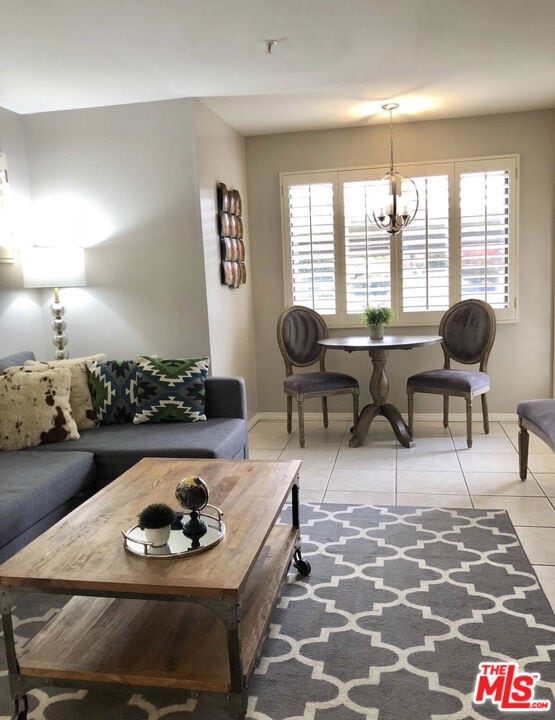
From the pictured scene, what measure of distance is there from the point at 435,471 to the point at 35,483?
92.7 inches

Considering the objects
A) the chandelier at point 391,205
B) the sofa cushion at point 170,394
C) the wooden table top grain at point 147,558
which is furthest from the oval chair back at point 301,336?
the wooden table top grain at point 147,558

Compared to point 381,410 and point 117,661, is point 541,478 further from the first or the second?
point 117,661

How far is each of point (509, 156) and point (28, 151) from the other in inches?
140

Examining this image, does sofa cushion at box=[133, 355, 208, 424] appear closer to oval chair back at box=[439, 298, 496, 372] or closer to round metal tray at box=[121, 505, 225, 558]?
round metal tray at box=[121, 505, 225, 558]

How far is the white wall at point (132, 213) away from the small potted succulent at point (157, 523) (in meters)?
2.35

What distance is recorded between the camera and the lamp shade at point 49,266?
3801mm

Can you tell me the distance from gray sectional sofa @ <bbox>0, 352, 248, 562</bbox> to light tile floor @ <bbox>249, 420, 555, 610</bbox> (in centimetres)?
65

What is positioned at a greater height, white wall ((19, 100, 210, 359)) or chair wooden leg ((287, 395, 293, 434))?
white wall ((19, 100, 210, 359))

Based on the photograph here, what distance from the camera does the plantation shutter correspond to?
4738mm

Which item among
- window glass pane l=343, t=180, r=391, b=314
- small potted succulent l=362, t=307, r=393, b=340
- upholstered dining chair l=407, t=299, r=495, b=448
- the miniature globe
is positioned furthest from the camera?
window glass pane l=343, t=180, r=391, b=314

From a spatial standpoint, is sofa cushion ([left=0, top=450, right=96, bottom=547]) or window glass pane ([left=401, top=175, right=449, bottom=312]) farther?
window glass pane ([left=401, top=175, right=449, bottom=312])

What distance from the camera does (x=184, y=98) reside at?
12.9ft

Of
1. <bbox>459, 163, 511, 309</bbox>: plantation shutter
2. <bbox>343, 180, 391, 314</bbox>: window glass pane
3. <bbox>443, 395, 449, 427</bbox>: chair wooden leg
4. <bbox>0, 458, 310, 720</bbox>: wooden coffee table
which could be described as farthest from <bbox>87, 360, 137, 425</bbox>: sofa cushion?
<bbox>459, 163, 511, 309</bbox>: plantation shutter

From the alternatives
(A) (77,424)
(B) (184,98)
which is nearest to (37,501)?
(A) (77,424)
